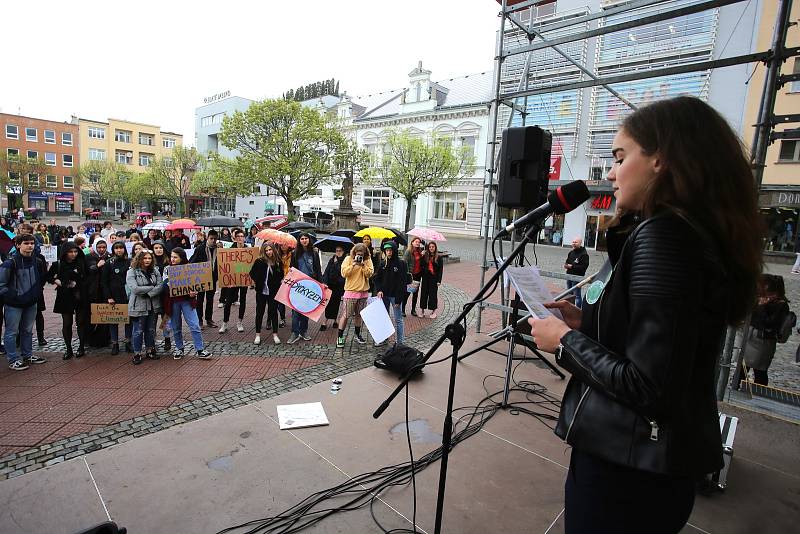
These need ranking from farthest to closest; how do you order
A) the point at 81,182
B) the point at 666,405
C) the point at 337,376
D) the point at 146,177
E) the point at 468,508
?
the point at 81,182, the point at 146,177, the point at 337,376, the point at 468,508, the point at 666,405

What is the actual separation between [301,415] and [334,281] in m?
4.44

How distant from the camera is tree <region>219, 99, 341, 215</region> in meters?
23.5

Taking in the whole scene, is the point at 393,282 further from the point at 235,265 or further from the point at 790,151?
the point at 790,151

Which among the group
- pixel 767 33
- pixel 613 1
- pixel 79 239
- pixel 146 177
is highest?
pixel 613 1

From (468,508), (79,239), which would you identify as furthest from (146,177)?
(468,508)

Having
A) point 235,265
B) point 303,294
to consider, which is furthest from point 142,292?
point 303,294

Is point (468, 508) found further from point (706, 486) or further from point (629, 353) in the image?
point (629, 353)

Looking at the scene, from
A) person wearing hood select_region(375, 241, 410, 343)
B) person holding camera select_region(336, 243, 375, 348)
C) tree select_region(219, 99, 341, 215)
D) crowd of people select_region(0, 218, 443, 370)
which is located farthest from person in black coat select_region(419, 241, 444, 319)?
tree select_region(219, 99, 341, 215)

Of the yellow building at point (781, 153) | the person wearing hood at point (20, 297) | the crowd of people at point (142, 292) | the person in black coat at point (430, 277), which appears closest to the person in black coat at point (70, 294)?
the crowd of people at point (142, 292)

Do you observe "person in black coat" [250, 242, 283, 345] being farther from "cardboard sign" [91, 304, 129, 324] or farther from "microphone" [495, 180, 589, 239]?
"microphone" [495, 180, 589, 239]

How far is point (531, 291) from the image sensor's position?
238cm

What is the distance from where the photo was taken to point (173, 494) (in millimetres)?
3129

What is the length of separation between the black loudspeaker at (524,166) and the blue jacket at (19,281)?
262 inches

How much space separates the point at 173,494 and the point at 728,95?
88.2ft
